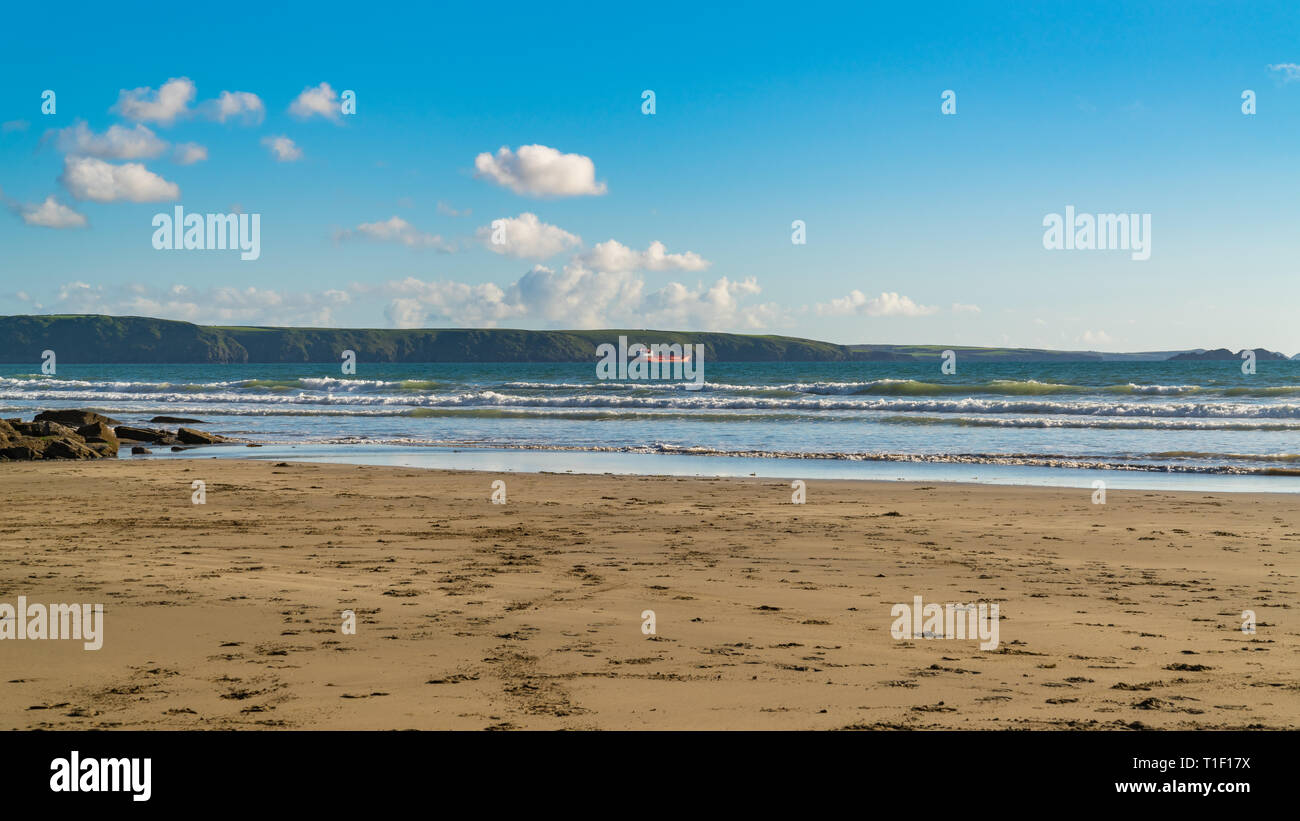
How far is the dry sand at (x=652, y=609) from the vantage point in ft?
15.7

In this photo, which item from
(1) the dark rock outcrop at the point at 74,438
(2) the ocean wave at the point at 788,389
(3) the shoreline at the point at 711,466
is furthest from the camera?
(2) the ocean wave at the point at 788,389

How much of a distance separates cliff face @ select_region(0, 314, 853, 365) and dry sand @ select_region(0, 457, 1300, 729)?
126306 mm

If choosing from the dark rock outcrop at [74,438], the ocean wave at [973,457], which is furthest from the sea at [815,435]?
the dark rock outcrop at [74,438]

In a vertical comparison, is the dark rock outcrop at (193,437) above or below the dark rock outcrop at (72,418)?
below

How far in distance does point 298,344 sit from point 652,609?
14755 cm

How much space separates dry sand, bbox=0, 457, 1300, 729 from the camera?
4.77m

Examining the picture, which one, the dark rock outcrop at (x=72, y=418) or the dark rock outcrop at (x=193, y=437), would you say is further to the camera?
the dark rock outcrop at (x=72, y=418)

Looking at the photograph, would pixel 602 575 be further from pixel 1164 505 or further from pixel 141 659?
pixel 1164 505

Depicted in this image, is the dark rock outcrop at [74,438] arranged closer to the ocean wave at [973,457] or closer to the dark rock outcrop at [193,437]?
the dark rock outcrop at [193,437]

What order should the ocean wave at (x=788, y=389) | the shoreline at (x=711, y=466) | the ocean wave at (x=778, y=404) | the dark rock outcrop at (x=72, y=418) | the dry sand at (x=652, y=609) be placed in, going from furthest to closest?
the ocean wave at (x=788, y=389)
the ocean wave at (x=778, y=404)
the dark rock outcrop at (x=72, y=418)
the shoreline at (x=711, y=466)
the dry sand at (x=652, y=609)

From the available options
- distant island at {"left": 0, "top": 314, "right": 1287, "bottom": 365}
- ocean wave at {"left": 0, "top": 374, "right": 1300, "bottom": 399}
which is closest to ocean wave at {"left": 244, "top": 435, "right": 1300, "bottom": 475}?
ocean wave at {"left": 0, "top": 374, "right": 1300, "bottom": 399}

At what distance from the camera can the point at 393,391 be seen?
2293 inches

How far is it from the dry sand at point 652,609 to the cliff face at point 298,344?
126 m
